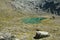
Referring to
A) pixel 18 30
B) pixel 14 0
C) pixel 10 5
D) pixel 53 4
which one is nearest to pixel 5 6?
pixel 10 5

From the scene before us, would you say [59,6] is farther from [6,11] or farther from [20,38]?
[20,38]

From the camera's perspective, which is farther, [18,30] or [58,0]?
[58,0]

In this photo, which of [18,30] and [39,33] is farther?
[18,30]

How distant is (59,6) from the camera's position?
165 ft

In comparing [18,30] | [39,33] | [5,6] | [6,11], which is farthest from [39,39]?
[5,6]

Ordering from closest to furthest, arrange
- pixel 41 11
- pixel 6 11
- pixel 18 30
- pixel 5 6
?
1. pixel 18 30
2. pixel 6 11
3. pixel 5 6
4. pixel 41 11

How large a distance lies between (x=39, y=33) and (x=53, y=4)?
30.2 m

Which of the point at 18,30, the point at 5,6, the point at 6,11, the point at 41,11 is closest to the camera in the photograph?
the point at 18,30

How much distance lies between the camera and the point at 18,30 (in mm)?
26688

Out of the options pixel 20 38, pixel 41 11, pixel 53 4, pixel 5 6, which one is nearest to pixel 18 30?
pixel 20 38

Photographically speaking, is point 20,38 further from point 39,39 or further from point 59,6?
point 59,6

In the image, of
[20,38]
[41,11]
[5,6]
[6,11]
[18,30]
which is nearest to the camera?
[20,38]

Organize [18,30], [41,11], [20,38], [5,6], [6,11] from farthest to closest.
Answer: [41,11] < [5,6] < [6,11] < [18,30] < [20,38]

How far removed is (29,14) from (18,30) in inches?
730
